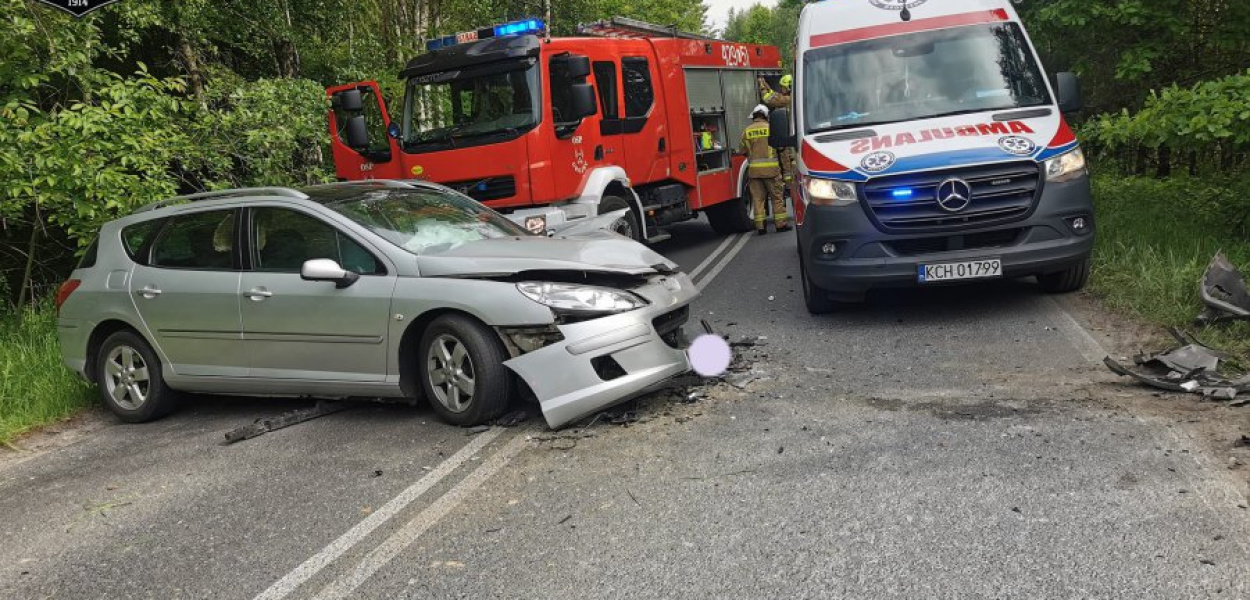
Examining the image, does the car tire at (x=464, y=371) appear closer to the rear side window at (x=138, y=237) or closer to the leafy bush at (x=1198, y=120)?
the rear side window at (x=138, y=237)

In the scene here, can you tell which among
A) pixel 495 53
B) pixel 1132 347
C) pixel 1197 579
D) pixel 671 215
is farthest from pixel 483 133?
pixel 1197 579

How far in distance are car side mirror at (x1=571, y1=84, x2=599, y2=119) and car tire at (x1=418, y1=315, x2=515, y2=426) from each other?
5.14m

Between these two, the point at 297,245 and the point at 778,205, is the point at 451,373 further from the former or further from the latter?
the point at 778,205

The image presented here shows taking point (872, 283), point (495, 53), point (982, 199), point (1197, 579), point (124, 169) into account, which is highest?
point (495, 53)

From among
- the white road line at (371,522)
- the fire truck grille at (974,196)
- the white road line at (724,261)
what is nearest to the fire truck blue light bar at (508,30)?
the white road line at (724,261)

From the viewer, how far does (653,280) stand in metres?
5.98

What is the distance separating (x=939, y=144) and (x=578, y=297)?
337 cm

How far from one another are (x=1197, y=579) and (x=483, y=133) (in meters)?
8.24

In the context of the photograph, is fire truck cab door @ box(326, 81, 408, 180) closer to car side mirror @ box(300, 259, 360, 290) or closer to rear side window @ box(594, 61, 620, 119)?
rear side window @ box(594, 61, 620, 119)

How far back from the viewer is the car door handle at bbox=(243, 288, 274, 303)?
6.09 m

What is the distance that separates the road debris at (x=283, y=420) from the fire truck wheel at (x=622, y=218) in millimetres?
4637

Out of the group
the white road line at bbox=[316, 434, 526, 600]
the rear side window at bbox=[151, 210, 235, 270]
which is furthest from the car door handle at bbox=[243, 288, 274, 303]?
the white road line at bbox=[316, 434, 526, 600]

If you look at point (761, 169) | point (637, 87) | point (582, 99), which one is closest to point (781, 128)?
point (582, 99)

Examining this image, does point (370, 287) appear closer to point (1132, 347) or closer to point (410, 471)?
point (410, 471)
